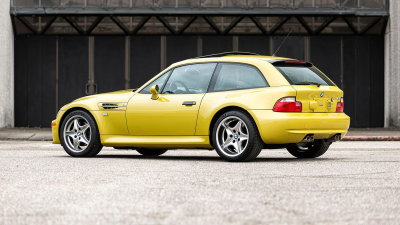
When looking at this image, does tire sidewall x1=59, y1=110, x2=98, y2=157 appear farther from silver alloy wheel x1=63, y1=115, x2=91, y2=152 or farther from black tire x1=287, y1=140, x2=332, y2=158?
black tire x1=287, y1=140, x2=332, y2=158

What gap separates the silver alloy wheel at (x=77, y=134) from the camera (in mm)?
10562

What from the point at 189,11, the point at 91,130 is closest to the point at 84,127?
the point at 91,130

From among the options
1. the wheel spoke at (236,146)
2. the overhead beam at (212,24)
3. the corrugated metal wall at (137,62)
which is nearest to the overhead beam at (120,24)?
the corrugated metal wall at (137,62)

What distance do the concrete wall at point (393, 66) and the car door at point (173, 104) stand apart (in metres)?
15.6

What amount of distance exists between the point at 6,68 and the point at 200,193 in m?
19.7

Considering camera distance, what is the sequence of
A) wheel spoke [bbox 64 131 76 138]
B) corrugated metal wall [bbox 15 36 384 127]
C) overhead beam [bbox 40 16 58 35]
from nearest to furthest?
wheel spoke [bbox 64 131 76 138], overhead beam [bbox 40 16 58 35], corrugated metal wall [bbox 15 36 384 127]

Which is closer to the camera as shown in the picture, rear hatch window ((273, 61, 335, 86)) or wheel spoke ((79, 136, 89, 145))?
rear hatch window ((273, 61, 335, 86))

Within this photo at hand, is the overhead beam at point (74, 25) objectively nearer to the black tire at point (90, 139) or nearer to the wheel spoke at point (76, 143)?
the black tire at point (90, 139)

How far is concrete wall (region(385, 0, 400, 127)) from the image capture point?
78.1 ft

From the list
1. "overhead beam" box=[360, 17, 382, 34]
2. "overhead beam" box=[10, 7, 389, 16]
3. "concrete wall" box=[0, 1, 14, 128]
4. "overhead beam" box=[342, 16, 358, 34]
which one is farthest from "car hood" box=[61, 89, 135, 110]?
"overhead beam" box=[360, 17, 382, 34]

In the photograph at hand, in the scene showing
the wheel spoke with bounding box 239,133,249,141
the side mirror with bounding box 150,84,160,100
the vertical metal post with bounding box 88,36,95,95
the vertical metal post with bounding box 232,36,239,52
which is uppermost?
the vertical metal post with bounding box 232,36,239,52

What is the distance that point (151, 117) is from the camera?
9.99 meters

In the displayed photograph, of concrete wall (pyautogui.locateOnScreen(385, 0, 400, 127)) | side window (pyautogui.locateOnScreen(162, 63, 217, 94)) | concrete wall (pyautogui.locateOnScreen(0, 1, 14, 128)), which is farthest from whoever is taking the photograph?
concrete wall (pyautogui.locateOnScreen(385, 0, 400, 127))

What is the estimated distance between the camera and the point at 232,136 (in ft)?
30.0
